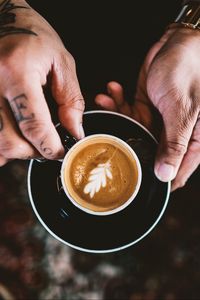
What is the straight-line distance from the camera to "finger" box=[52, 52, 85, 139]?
1.13m

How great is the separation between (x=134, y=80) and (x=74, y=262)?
2.62 feet

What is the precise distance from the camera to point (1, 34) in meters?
1.14

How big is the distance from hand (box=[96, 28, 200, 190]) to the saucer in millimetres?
71

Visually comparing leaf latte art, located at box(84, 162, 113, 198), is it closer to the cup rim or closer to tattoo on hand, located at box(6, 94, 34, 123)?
the cup rim

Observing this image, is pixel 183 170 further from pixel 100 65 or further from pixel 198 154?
pixel 100 65

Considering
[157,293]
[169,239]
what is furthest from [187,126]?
[157,293]

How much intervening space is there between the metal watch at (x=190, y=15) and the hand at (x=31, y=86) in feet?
1.50

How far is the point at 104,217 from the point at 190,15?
2.49 ft

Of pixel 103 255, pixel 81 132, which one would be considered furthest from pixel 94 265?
pixel 81 132

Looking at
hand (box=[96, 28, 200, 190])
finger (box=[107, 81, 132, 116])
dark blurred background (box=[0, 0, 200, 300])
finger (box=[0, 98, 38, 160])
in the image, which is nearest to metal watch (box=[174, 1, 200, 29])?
hand (box=[96, 28, 200, 190])

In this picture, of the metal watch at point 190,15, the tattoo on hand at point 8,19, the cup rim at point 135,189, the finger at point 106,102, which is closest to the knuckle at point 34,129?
the cup rim at point 135,189

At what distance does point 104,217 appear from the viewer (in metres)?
1.24

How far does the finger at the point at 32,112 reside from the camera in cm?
101

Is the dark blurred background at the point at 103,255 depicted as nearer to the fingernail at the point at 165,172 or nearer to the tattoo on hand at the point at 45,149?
the fingernail at the point at 165,172
